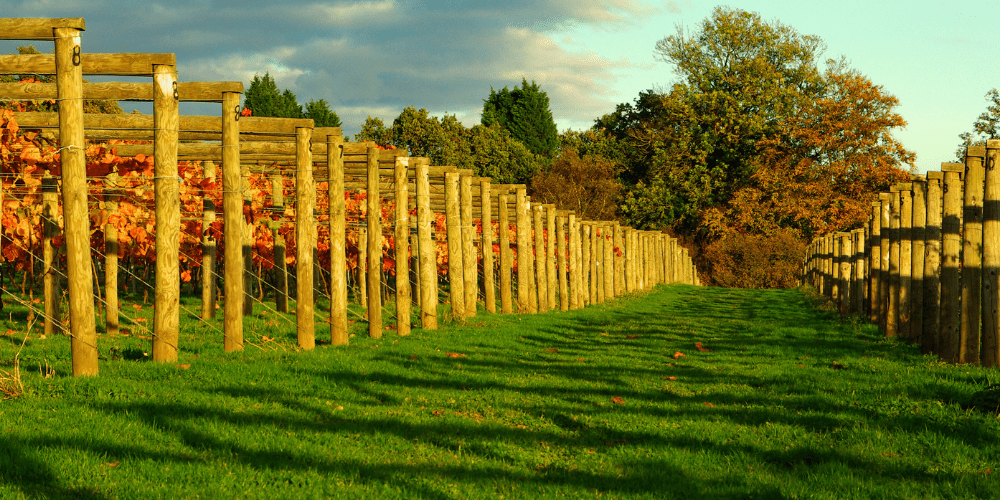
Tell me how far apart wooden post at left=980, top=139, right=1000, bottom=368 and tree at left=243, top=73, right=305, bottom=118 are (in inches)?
2204

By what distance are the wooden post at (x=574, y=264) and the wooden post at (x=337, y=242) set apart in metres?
11.6

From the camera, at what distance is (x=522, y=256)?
18.7 m

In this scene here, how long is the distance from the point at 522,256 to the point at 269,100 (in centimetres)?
4801

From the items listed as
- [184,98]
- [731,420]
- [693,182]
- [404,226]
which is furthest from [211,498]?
[693,182]

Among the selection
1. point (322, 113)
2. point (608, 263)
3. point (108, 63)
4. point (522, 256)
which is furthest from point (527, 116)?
point (108, 63)

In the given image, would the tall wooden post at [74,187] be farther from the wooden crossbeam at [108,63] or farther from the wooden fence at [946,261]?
the wooden fence at [946,261]

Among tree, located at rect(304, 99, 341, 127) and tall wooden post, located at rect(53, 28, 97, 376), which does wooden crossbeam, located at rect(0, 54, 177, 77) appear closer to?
tall wooden post, located at rect(53, 28, 97, 376)

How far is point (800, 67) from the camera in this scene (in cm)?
4925

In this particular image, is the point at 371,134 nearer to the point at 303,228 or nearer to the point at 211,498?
the point at 303,228

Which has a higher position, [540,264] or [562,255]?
[562,255]

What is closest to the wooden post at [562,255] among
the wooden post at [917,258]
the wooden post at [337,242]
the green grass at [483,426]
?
the wooden post at [917,258]

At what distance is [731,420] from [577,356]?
163 inches

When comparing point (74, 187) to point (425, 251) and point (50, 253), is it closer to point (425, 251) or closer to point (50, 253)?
point (50, 253)

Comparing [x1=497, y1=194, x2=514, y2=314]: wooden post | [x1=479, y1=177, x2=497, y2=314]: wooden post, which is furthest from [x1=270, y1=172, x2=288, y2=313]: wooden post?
[x1=497, y1=194, x2=514, y2=314]: wooden post
